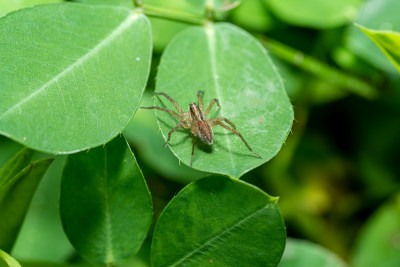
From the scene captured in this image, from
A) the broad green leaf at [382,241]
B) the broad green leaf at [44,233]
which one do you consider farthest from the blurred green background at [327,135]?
the broad green leaf at [44,233]

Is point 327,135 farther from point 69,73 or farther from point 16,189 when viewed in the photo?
point 16,189

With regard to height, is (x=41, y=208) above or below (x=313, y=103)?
below

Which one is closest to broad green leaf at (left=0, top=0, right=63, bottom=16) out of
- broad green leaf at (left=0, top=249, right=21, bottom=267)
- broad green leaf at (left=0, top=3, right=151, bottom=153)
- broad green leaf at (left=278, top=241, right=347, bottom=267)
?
broad green leaf at (left=0, top=3, right=151, bottom=153)

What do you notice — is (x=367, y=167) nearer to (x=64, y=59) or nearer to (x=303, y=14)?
(x=303, y=14)

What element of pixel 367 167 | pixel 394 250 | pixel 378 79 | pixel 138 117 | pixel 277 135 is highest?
pixel 277 135

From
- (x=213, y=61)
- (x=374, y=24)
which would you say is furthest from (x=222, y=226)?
(x=374, y=24)

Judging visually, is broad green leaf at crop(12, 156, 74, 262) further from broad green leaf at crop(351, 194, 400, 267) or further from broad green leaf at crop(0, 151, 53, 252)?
broad green leaf at crop(351, 194, 400, 267)

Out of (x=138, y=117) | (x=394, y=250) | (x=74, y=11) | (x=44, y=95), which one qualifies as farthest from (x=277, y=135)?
(x=394, y=250)
